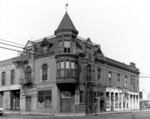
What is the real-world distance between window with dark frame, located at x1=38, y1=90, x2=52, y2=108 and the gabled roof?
30.8 ft

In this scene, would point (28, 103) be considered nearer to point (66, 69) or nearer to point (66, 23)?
point (66, 69)

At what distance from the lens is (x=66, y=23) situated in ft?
122

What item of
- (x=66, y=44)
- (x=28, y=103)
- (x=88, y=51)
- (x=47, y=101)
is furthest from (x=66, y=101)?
(x=88, y=51)

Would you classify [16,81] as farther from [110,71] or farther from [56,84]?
[110,71]

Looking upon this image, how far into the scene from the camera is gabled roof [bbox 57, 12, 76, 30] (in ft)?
120

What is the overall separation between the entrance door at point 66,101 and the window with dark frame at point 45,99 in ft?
7.04

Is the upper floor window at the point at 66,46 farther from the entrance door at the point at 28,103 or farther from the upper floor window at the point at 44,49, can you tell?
the entrance door at the point at 28,103

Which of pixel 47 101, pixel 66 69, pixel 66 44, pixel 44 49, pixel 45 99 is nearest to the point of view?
pixel 66 69

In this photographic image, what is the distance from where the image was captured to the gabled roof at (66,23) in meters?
36.7

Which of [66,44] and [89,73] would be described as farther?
[89,73]

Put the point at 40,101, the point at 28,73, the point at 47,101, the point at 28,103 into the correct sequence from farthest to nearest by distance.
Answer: the point at 28,73 < the point at 28,103 < the point at 40,101 < the point at 47,101

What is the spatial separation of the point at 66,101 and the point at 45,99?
3561 mm

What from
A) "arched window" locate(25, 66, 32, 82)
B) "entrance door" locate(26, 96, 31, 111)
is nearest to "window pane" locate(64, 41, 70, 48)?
"arched window" locate(25, 66, 32, 82)

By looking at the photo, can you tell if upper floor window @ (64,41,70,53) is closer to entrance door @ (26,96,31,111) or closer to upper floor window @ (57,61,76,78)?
upper floor window @ (57,61,76,78)
